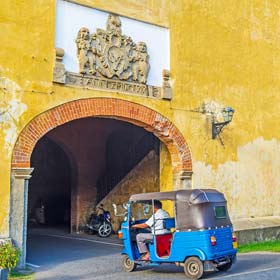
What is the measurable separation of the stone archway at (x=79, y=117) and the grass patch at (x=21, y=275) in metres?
0.23

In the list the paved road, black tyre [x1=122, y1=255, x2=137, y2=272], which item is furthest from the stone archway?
black tyre [x1=122, y1=255, x2=137, y2=272]

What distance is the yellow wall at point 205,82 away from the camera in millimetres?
9133

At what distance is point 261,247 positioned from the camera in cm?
1198

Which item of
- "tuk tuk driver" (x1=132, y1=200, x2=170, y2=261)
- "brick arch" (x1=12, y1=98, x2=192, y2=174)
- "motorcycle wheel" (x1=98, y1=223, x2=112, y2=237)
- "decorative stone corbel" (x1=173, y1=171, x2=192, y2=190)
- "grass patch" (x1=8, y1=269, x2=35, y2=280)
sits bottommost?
"grass patch" (x1=8, y1=269, x2=35, y2=280)

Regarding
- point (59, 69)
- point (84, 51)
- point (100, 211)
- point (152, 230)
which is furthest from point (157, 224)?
point (100, 211)

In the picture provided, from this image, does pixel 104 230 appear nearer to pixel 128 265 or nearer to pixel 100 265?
pixel 100 265

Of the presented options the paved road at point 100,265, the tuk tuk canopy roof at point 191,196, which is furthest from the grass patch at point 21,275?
the tuk tuk canopy roof at point 191,196

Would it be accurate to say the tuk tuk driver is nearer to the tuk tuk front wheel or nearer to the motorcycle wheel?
the tuk tuk front wheel

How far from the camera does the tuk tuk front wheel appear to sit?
800 cm

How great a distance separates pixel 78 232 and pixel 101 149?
9.38ft

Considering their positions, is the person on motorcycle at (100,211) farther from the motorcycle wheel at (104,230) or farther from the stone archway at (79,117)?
the stone archway at (79,117)

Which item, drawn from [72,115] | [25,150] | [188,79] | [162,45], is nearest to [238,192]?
[188,79]

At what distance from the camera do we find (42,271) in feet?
29.0

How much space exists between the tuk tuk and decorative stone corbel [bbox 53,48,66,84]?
2917mm
